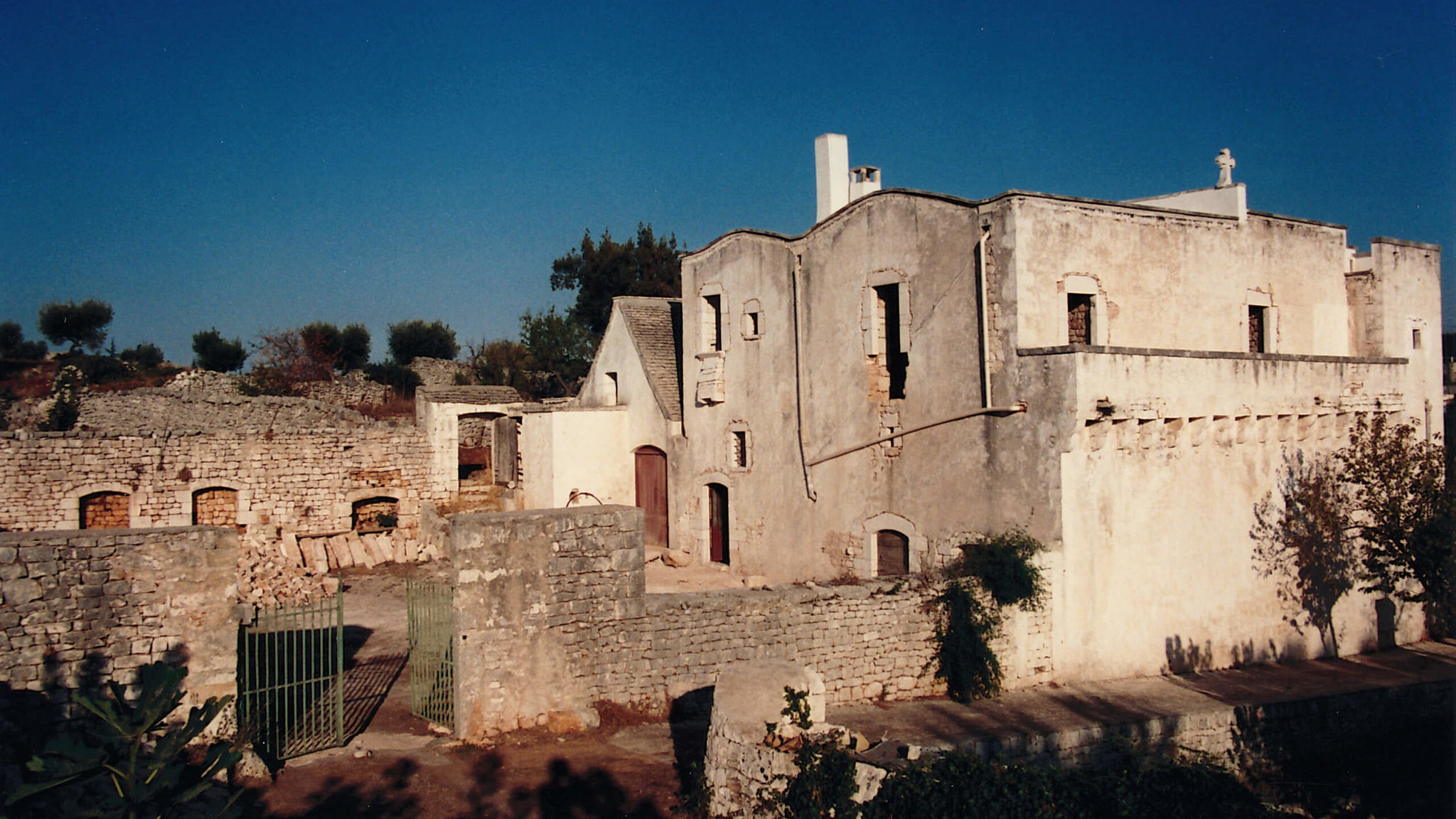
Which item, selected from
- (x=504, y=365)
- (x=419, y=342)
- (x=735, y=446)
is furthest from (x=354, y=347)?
(x=735, y=446)

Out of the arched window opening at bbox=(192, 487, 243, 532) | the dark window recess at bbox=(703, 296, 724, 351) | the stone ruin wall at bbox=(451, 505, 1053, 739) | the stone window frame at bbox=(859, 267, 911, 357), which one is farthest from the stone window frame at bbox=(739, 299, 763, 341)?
the arched window opening at bbox=(192, 487, 243, 532)

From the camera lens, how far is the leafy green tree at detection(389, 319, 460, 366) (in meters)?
48.0

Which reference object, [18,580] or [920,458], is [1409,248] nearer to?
[920,458]

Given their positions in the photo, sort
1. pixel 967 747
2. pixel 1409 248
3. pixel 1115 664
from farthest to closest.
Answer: pixel 1409 248, pixel 1115 664, pixel 967 747

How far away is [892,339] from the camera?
16.0 m

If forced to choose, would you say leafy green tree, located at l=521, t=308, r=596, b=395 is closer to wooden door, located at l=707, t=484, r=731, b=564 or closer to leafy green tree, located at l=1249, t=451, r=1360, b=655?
wooden door, located at l=707, t=484, r=731, b=564

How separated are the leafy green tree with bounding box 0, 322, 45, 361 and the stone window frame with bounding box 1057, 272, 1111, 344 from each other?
44075 mm

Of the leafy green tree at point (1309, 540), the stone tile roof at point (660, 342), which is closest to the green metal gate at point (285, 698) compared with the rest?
the stone tile roof at point (660, 342)

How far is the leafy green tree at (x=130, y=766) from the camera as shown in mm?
7055

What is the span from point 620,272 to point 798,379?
28.5 m

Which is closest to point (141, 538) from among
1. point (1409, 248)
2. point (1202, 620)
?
point (1202, 620)

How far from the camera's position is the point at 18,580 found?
8383mm

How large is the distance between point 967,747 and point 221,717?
7.37 metres

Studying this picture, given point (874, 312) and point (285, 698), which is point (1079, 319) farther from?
point (285, 698)
